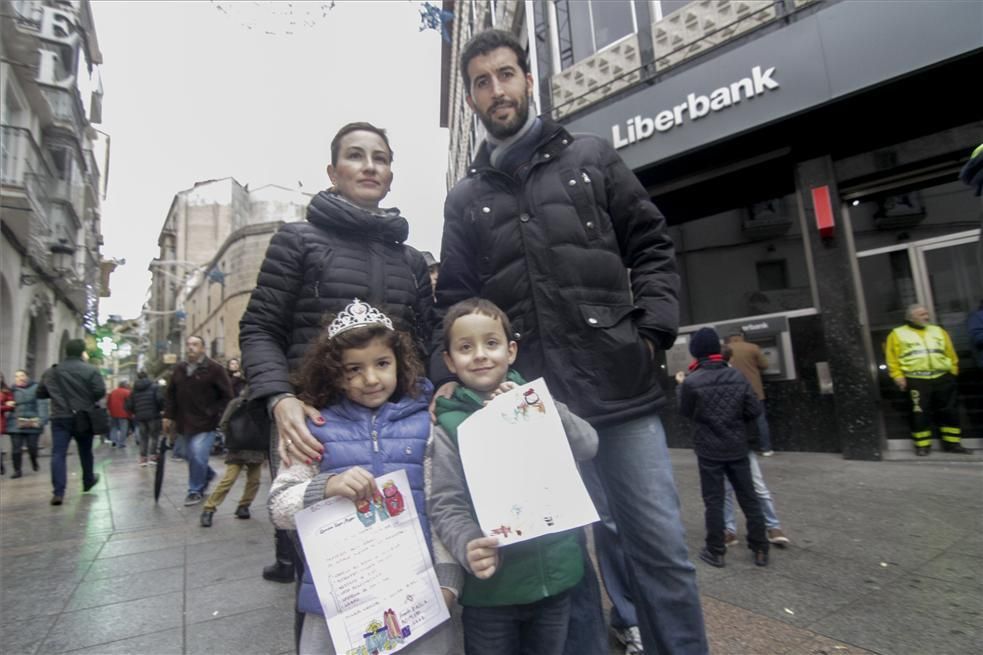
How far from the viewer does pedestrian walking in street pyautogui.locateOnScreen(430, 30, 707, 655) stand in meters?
1.70

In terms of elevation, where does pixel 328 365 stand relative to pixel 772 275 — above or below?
below

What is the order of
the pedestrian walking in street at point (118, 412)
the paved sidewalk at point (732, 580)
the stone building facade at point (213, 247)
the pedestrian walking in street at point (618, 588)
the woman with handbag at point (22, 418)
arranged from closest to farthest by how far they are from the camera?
1. the pedestrian walking in street at point (618, 588)
2. the paved sidewalk at point (732, 580)
3. the woman with handbag at point (22, 418)
4. the pedestrian walking in street at point (118, 412)
5. the stone building facade at point (213, 247)

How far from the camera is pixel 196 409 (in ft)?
20.5

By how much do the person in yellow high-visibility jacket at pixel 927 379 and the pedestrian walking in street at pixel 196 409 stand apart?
328 inches

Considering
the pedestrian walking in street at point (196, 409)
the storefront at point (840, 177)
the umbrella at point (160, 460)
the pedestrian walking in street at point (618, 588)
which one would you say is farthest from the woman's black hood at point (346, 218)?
the storefront at point (840, 177)

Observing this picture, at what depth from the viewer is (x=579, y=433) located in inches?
62.4

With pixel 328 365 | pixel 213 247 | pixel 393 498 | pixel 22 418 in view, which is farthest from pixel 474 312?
pixel 213 247

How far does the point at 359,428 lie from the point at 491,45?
150cm

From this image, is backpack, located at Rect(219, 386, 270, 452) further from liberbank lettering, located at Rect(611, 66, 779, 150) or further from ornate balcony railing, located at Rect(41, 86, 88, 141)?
ornate balcony railing, located at Rect(41, 86, 88, 141)

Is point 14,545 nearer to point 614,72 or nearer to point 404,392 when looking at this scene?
point 404,392

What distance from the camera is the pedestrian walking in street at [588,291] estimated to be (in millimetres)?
1703

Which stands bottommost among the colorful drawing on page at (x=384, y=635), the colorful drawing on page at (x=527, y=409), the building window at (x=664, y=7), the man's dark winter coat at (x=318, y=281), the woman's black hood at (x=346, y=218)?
the colorful drawing on page at (x=384, y=635)

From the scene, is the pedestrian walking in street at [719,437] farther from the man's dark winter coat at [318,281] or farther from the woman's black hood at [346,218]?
the woman's black hood at [346,218]

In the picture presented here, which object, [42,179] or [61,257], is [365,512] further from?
[61,257]
